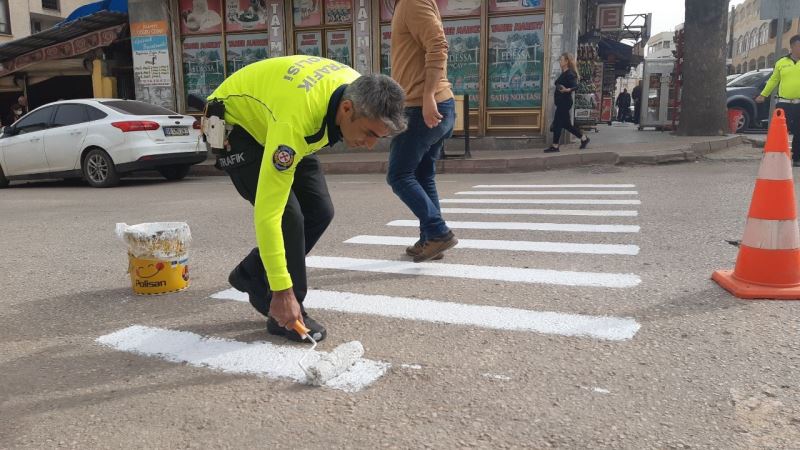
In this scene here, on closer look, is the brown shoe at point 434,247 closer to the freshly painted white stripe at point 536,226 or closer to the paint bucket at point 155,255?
the freshly painted white stripe at point 536,226

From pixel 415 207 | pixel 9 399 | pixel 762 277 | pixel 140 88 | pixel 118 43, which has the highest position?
pixel 118 43

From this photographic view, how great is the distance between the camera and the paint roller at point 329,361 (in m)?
2.49

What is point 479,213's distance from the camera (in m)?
6.53

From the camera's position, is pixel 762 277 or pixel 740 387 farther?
pixel 762 277

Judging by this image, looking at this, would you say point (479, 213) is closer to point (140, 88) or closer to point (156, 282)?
point (156, 282)

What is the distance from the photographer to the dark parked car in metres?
16.9

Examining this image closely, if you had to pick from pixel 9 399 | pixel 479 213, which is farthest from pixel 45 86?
pixel 9 399

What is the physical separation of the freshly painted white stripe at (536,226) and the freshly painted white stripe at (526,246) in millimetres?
567

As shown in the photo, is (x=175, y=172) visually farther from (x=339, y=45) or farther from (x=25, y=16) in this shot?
(x=25, y=16)

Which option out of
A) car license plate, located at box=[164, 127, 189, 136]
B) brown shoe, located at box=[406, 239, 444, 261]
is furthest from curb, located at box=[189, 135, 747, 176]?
brown shoe, located at box=[406, 239, 444, 261]

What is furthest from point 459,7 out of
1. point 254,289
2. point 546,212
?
point 254,289

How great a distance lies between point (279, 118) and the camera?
8.04 feet

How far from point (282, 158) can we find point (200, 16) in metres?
15.2

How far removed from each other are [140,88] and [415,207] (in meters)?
14.5
